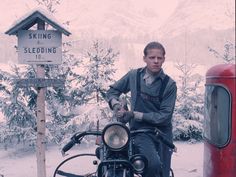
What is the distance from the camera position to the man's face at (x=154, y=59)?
13.0 ft

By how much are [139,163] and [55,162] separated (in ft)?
23.2

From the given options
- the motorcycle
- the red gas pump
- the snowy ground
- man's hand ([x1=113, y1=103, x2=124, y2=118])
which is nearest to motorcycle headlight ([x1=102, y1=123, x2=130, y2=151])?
the motorcycle

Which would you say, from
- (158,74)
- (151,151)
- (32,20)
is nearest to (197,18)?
(32,20)

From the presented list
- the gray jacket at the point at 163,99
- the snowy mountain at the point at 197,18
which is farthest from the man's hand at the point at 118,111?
the snowy mountain at the point at 197,18

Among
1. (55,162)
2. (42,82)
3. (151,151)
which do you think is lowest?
(55,162)

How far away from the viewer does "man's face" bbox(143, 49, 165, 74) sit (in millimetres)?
3959

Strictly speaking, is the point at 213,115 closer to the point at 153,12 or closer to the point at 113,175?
the point at 113,175

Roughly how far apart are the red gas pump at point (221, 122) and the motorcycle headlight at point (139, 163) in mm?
1579

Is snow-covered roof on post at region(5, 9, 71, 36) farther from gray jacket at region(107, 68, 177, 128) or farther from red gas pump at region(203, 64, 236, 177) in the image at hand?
red gas pump at region(203, 64, 236, 177)

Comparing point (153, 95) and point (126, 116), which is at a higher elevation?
point (153, 95)

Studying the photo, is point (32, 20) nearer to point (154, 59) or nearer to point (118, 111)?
point (154, 59)

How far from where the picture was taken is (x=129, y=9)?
8762cm

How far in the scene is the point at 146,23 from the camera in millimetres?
79625

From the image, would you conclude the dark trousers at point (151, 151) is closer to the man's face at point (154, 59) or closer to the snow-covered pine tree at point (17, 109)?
the man's face at point (154, 59)
